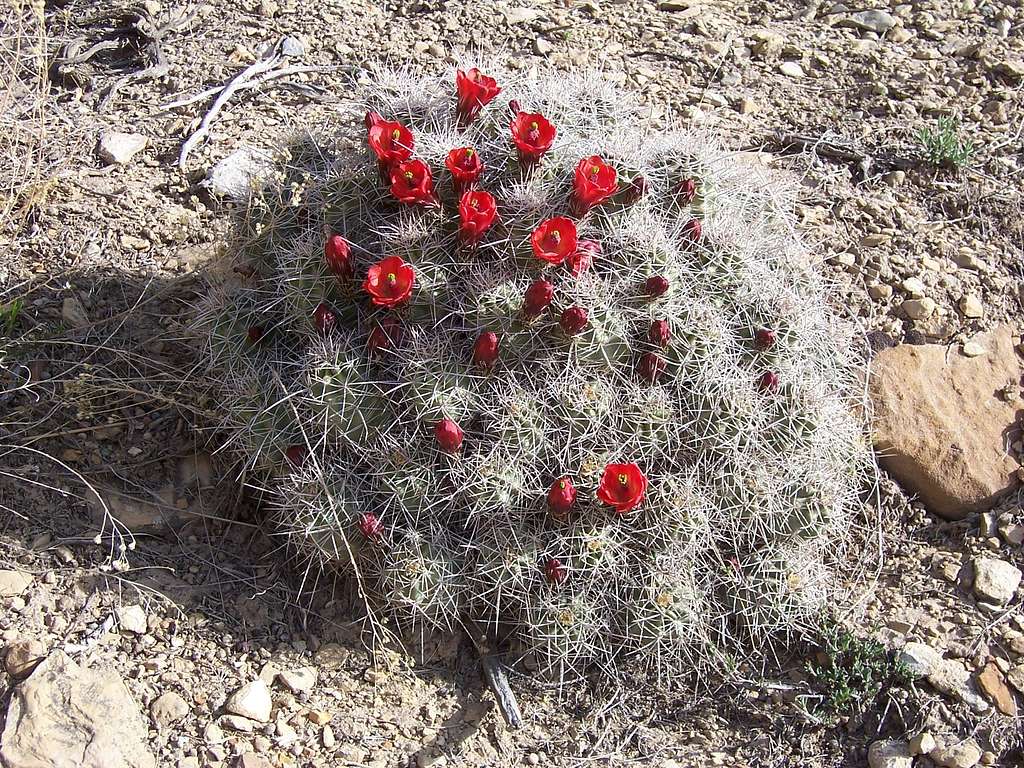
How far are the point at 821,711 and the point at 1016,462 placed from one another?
1.38 meters

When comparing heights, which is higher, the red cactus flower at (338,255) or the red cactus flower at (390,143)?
the red cactus flower at (390,143)

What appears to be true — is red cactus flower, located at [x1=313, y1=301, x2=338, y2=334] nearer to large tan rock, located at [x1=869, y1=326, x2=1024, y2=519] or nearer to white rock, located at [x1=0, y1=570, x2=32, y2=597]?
white rock, located at [x1=0, y1=570, x2=32, y2=597]

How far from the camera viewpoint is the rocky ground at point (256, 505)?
312 cm

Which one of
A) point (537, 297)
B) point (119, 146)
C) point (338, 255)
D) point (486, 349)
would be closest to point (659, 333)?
point (537, 297)

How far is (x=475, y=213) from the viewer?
10.1 ft

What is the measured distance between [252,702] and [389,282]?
1402 mm

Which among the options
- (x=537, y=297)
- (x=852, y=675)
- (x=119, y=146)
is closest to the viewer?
(x=537, y=297)

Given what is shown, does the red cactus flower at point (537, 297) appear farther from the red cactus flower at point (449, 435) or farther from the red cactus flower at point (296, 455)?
the red cactus flower at point (296, 455)

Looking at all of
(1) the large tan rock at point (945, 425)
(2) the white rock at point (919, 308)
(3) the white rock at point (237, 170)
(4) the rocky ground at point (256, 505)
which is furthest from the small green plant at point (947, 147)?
(3) the white rock at point (237, 170)

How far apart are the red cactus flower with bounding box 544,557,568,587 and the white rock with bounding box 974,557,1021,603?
164 cm

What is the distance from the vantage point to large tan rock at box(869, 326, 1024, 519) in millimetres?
3834

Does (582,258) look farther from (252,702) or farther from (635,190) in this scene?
(252,702)

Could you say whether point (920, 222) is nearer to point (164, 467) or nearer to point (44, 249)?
point (164, 467)

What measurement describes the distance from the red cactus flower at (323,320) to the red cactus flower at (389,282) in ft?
0.64
